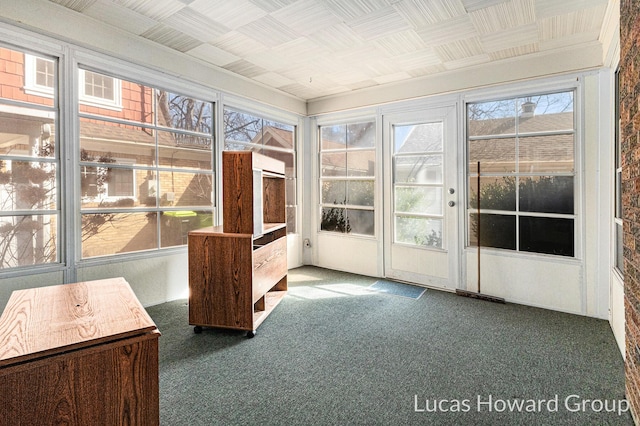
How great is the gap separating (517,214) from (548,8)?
1.93 m

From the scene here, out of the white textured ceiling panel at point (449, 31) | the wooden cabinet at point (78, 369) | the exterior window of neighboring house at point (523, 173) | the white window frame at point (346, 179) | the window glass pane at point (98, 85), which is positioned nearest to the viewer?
the wooden cabinet at point (78, 369)

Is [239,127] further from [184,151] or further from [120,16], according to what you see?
[120,16]

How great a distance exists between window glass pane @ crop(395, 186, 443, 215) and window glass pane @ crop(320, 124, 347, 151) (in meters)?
1.15

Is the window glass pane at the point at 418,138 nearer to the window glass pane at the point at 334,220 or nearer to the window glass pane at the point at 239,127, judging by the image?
the window glass pane at the point at 334,220

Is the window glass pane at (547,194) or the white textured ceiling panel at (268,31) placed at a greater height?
the white textured ceiling panel at (268,31)

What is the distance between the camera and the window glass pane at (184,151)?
3.57m

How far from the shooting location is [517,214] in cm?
366

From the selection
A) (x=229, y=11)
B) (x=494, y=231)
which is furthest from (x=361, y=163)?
(x=229, y=11)

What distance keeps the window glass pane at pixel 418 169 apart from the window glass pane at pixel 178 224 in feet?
8.18

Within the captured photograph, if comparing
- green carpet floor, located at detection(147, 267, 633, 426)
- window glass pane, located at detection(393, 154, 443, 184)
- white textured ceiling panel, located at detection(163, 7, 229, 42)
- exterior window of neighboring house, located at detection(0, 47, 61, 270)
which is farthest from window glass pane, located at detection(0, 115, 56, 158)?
window glass pane, located at detection(393, 154, 443, 184)

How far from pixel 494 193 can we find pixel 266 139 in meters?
2.96

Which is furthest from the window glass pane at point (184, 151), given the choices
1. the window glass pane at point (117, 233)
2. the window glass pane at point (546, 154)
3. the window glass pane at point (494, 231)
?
the window glass pane at point (546, 154)

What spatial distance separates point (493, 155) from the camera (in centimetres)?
379

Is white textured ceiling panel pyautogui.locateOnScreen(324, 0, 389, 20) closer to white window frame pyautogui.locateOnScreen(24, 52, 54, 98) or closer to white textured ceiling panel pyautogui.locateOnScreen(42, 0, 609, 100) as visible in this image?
white textured ceiling panel pyautogui.locateOnScreen(42, 0, 609, 100)
